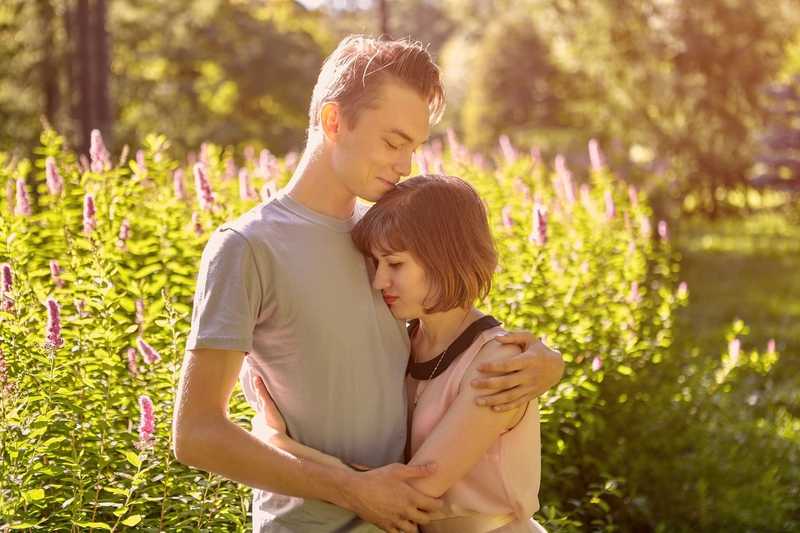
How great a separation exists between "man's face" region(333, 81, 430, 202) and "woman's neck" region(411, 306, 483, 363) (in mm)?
417

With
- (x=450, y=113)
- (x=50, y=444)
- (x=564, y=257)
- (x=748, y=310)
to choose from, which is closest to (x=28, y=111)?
(x=748, y=310)

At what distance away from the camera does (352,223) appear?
7.55 ft

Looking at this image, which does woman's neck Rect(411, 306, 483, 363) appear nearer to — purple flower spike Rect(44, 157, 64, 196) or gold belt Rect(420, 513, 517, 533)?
gold belt Rect(420, 513, 517, 533)

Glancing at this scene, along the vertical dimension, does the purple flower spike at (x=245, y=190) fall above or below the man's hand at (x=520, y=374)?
above

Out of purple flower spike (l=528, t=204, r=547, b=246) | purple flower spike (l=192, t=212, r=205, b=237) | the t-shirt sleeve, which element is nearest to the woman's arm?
the t-shirt sleeve

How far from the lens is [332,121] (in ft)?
7.25

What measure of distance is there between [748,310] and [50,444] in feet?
28.9

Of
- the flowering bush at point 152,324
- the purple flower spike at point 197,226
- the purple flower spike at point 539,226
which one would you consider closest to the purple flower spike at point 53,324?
the flowering bush at point 152,324

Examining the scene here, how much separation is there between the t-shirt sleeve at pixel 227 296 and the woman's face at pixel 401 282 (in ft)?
1.18

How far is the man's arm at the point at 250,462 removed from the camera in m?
1.88

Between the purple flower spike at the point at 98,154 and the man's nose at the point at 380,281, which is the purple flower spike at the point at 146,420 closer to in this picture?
the man's nose at the point at 380,281

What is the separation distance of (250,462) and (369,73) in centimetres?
99

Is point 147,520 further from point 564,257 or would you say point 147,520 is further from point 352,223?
point 564,257

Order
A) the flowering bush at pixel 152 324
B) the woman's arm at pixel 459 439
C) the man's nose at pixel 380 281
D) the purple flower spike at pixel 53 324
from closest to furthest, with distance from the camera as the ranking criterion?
the woman's arm at pixel 459 439 → the man's nose at pixel 380 281 → the purple flower spike at pixel 53 324 → the flowering bush at pixel 152 324
